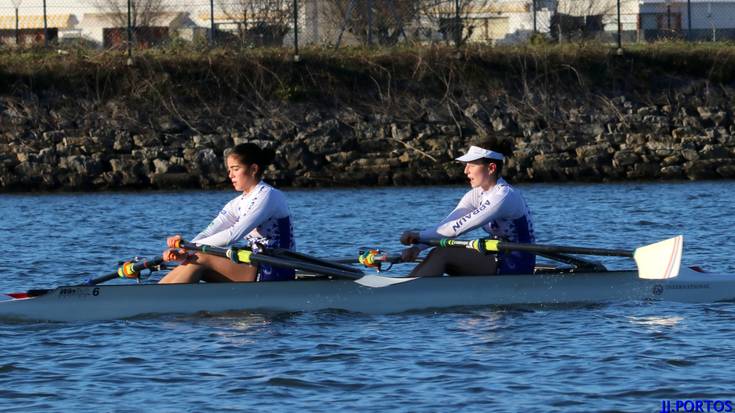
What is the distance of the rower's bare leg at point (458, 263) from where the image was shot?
1124 cm

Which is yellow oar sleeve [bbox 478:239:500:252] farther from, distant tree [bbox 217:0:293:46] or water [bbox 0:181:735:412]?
distant tree [bbox 217:0:293:46]

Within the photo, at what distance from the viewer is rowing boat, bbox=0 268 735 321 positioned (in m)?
10.8

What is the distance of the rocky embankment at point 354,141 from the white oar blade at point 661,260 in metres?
14.6

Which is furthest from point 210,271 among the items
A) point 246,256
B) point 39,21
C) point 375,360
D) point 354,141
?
point 39,21

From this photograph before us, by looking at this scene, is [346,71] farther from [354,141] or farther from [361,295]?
[361,295]

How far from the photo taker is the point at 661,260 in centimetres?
1126

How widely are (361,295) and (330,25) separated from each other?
778 inches

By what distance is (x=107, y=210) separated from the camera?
22031mm

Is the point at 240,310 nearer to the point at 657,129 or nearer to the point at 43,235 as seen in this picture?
the point at 43,235

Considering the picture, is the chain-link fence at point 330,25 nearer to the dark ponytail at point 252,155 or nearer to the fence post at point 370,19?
the fence post at point 370,19

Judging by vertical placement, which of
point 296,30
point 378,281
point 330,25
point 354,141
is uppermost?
point 330,25

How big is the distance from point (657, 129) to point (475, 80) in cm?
371

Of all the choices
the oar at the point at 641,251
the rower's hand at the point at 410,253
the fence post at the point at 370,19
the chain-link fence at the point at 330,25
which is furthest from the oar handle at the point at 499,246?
the fence post at the point at 370,19

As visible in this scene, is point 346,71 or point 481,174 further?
point 346,71
